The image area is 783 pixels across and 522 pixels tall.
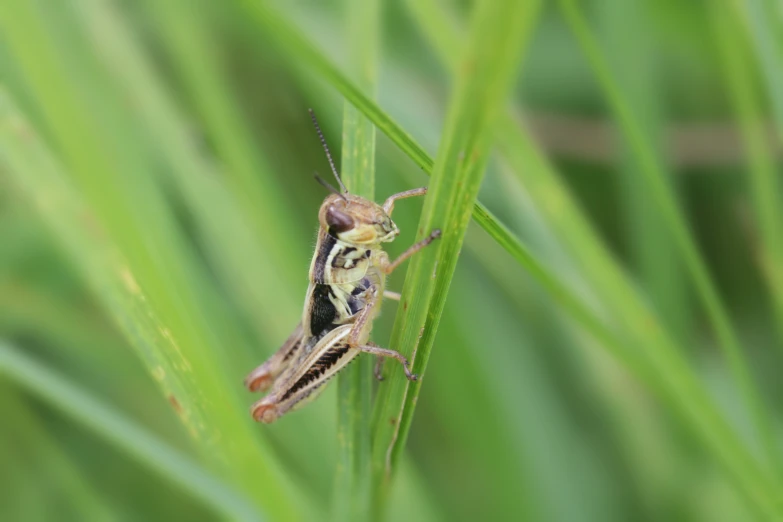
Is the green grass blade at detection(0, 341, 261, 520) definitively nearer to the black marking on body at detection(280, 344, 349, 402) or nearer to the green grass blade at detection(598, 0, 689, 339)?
the black marking on body at detection(280, 344, 349, 402)

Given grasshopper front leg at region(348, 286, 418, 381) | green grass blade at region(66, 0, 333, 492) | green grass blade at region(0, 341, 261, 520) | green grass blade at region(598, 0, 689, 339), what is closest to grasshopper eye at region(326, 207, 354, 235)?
grasshopper front leg at region(348, 286, 418, 381)

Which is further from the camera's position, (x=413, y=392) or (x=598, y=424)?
(x=598, y=424)

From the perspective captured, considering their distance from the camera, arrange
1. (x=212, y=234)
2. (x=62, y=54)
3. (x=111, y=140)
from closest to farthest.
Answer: (x=62, y=54)
(x=111, y=140)
(x=212, y=234)

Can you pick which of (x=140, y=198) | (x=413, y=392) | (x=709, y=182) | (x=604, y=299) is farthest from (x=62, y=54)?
(x=709, y=182)

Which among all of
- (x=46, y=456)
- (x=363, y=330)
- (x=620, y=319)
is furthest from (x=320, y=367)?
(x=46, y=456)

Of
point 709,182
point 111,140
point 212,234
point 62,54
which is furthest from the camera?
point 709,182

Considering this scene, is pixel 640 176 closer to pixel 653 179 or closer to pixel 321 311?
pixel 653 179

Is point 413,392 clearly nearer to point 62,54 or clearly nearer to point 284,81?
point 62,54
